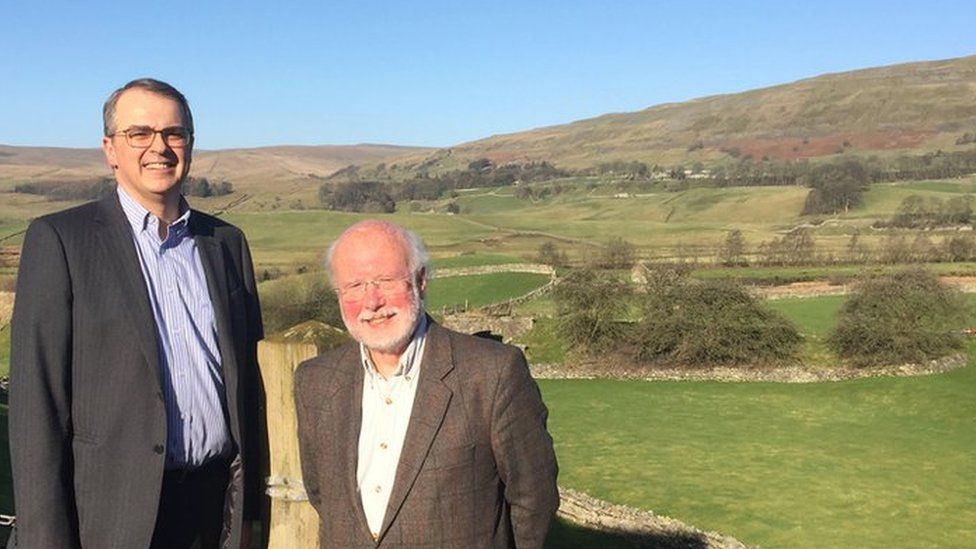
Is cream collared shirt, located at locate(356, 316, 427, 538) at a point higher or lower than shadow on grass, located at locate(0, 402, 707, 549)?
higher

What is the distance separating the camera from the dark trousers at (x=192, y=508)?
129 inches

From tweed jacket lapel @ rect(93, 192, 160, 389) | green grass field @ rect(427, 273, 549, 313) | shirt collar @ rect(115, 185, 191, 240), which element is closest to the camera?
tweed jacket lapel @ rect(93, 192, 160, 389)

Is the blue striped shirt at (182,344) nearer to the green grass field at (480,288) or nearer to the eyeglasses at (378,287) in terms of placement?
the eyeglasses at (378,287)

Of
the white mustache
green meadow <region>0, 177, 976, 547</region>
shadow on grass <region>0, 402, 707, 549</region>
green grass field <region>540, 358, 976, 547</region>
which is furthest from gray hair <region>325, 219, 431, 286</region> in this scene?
green grass field <region>540, 358, 976, 547</region>

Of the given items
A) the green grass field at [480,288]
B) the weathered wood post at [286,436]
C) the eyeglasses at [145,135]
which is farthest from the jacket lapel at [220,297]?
the green grass field at [480,288]

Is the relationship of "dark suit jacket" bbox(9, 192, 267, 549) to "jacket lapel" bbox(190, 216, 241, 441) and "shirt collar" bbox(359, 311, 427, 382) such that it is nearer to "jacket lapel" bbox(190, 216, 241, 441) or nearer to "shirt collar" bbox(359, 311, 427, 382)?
"jacket lapel" bbox(190, 216, 241, 441)

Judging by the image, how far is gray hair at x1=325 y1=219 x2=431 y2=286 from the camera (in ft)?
10.6

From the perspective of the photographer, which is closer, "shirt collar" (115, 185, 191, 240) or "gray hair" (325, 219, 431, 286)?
"gray hair" (325, 219, 431, 286)

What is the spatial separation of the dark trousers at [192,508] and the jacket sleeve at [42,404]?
0.32 meters

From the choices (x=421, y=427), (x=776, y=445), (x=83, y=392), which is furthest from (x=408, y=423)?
(x=776, y=445)

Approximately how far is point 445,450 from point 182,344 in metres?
1.08

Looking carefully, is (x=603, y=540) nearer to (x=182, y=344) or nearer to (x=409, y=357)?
(x=409, y=357)

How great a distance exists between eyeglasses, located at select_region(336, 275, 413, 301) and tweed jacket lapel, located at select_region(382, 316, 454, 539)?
1.01ft

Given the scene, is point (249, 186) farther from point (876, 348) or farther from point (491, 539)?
point (491, 539)
